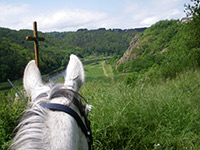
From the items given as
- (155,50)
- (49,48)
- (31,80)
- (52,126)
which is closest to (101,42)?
(49,48)

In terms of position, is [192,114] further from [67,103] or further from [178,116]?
[67,103]

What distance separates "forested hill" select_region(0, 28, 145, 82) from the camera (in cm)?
3120

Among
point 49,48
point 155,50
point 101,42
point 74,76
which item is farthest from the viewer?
point 101,42

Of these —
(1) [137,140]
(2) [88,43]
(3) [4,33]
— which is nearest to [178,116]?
(1) [137,140]

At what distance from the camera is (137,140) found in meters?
2.16

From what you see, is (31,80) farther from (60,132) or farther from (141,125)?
(141,125)

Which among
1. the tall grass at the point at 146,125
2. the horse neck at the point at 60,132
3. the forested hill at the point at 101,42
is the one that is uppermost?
the forested hill at the point at 101,42

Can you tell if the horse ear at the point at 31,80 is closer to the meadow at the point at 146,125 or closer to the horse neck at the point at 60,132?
the horse neck at the point at 60,132

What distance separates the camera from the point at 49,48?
224 feet

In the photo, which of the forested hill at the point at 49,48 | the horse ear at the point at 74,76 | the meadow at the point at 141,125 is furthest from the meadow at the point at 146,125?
the forested hill at the point at 49,48

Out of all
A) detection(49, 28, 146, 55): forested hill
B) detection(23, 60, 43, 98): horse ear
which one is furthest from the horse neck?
detection(49, 28, 146, 55): forested hill

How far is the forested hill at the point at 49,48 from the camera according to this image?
31203 millimetres

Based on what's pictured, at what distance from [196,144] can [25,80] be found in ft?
7.60

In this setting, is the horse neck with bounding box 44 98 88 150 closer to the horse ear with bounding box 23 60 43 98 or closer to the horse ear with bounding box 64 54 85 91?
the horse ear with bounding box 64 54 85 91
